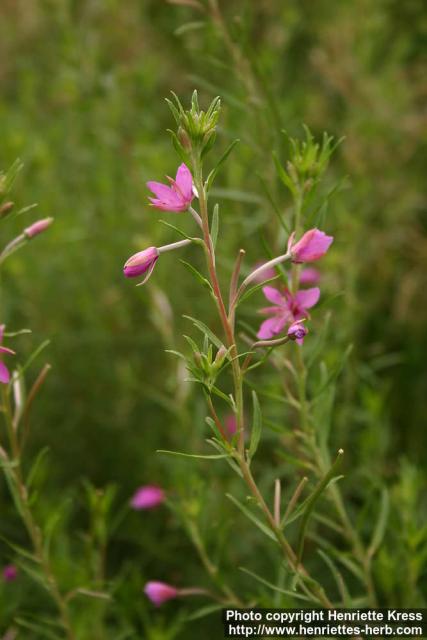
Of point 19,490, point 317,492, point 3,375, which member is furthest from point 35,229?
point 317,492

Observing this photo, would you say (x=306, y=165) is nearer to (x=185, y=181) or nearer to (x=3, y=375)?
(x=185, y=181)

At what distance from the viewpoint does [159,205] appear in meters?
1.29

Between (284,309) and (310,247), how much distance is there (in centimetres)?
24

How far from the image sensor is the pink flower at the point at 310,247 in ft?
4.35

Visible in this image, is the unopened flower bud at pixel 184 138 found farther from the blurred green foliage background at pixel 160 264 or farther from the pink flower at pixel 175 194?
the blurred green foliage background at pixel 160 264

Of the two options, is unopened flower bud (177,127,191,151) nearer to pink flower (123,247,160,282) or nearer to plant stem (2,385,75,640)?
pink flower (123,247,160,282)

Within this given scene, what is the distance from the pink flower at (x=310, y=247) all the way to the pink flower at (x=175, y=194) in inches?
8.8

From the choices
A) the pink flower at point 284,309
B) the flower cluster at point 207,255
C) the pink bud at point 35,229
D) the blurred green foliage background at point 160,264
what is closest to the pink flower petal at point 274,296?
the pink flower at point 284,309

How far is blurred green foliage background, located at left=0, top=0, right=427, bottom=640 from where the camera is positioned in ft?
9.58

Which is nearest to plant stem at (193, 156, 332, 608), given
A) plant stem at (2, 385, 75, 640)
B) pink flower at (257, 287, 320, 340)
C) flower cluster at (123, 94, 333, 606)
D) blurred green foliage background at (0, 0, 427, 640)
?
flower cluster at (123, 94, 333, 606)

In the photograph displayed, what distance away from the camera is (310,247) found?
1.34 metres

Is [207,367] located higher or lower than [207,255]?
lower

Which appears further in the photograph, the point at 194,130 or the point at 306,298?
the point at 306,298

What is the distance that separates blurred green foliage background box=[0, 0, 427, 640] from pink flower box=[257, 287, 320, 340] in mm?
1065
